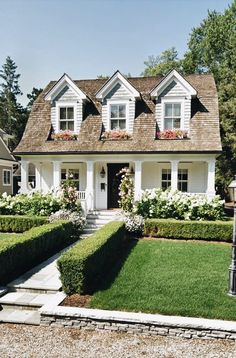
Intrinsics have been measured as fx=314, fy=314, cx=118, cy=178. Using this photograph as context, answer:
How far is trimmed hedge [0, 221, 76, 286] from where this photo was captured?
7.51 m

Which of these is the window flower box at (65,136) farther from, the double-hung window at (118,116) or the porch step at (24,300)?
the porch step at (24,300)

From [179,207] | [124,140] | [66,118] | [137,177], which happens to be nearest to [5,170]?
[66,118]

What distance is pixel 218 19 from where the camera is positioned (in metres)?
32.8

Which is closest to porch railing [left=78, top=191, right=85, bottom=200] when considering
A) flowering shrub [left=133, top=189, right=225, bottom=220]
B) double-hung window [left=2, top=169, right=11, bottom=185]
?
flowering shrub [left=133, top=189, right=225, bottom=220]

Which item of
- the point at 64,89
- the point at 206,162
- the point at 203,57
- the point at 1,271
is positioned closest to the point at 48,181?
the point at 64,89

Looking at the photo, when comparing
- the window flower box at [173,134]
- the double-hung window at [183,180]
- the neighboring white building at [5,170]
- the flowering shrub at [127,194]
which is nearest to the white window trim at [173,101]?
the window flower box at [173,134]

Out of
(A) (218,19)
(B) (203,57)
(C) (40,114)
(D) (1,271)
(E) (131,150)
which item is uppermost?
(A) (218,19)

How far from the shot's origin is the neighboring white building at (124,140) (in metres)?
15.2

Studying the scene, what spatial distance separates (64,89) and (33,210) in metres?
6.79

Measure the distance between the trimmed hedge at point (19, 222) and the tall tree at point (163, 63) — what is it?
90.0 ft

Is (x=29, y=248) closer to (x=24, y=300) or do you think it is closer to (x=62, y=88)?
(x=24, y=300)

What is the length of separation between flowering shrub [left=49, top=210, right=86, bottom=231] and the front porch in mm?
1619

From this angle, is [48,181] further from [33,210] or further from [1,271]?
[1,271]

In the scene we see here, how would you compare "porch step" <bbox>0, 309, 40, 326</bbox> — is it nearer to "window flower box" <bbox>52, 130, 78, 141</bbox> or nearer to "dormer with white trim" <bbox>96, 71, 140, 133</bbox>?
"window flower box" <bbox>52, 130, 78, 141</bbox>
